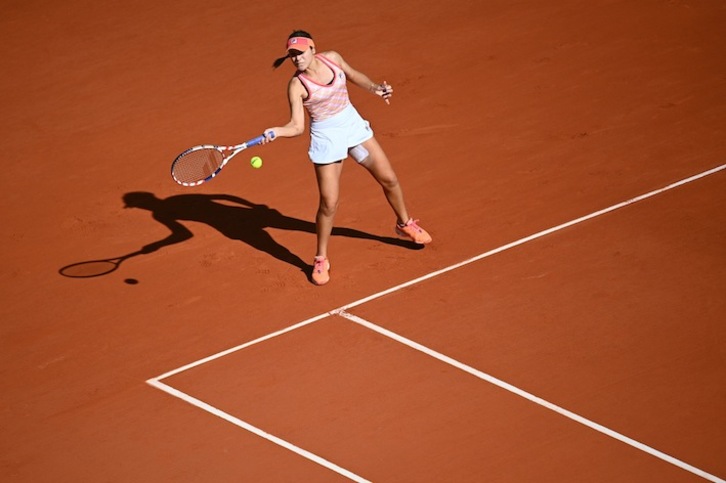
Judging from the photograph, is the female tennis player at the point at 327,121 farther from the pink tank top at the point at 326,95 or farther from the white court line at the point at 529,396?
the white court line at the point at 529,396

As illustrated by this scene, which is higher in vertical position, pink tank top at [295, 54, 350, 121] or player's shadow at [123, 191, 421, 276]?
pink tank top at [295, 54, 350, 121]

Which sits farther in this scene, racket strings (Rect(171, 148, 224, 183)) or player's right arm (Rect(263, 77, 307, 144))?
racket strings (Rect(171, 148, 224, 183))

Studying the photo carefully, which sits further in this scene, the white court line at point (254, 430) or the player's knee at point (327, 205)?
the player's knee at point (327, 205)

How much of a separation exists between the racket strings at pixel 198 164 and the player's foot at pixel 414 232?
5.93 ft

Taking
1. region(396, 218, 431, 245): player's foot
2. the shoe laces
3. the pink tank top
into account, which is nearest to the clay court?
region(396, 218, 431, 245): player's foot

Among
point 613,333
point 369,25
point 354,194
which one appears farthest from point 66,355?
point 369,25

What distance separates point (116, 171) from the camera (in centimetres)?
1276

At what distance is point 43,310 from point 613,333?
16.6 ft

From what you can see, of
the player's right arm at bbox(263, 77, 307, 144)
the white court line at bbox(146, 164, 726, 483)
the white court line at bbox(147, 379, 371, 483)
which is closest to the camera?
the white court line at bbox(147, 379, 371, 483)

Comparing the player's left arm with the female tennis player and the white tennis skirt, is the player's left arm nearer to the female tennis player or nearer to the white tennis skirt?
the female tennis player

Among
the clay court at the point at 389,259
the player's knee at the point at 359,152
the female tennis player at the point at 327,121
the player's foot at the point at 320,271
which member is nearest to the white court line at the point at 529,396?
the clay court at the point at 389,259

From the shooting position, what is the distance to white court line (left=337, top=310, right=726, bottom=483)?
7.79 metres

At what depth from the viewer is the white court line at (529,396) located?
779 centimetres

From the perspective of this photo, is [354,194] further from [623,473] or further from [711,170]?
[623,473]
